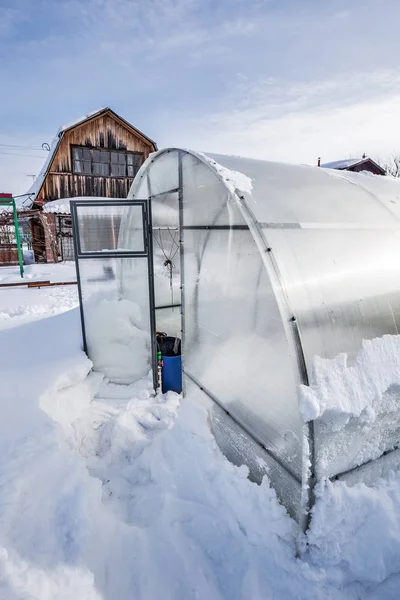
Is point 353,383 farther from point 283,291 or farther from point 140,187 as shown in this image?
point 140,187

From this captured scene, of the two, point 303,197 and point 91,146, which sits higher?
point 91,146

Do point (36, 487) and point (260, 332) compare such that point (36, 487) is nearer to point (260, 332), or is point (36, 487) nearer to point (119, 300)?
point (260, 332)

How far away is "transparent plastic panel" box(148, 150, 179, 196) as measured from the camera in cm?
389

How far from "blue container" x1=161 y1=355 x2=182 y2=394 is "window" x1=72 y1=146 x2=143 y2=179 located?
43.4ft

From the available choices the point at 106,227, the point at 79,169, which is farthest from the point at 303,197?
the point at 79,169

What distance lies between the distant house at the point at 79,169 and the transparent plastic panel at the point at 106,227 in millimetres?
10935

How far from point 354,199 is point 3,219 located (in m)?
16.4

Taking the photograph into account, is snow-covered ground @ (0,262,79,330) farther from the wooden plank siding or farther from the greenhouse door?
the wooden plank siding

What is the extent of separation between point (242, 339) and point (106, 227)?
2.87 meters

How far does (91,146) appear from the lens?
14711 mm

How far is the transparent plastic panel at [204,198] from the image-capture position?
2.88 metres

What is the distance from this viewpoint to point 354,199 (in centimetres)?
319

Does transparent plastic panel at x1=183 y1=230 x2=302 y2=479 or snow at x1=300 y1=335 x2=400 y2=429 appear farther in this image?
transparent plastic panel at x1=183 y1=230 x2=302 y2=479

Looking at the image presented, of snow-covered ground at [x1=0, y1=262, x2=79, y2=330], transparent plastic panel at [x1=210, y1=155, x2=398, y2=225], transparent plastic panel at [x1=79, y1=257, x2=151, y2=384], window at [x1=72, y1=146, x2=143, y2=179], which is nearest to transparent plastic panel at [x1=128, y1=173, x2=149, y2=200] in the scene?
transparent plastic panel at [x1=79, y1=257, x2=151, y2=384]
